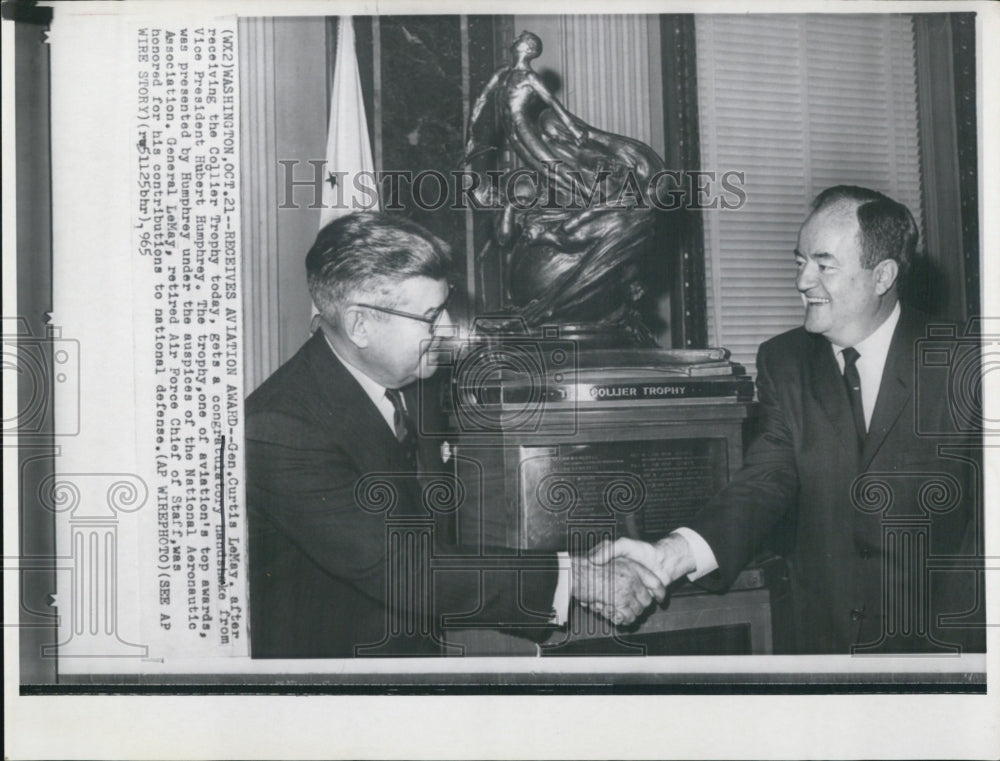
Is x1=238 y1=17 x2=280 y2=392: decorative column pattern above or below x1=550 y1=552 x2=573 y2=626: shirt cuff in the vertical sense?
above

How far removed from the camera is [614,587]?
10.6 ft

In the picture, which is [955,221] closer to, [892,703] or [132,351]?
[892,703]

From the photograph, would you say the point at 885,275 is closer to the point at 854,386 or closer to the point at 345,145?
the point at 854,386

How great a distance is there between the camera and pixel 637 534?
127 inches

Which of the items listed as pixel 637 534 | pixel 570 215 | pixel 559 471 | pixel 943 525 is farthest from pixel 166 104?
pixel 943 525

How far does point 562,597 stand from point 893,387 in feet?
4.21

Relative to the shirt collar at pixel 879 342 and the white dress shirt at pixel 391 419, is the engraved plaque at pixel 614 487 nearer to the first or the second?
the white dress shirt at pixel 391 419

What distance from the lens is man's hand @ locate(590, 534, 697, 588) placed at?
10.6ft

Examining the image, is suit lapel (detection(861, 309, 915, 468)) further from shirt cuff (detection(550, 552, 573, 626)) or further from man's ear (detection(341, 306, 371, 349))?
man's ear (detection(341, 306, 371, 349))

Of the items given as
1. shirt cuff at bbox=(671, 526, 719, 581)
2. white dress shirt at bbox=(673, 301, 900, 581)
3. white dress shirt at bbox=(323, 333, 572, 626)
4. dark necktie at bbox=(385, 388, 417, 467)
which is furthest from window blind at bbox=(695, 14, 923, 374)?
dark necktie at bbox=(385, 388, 417, 467)

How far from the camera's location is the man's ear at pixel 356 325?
10.6ft

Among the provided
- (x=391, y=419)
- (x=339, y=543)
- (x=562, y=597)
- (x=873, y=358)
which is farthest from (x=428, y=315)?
(x=873, y=358)

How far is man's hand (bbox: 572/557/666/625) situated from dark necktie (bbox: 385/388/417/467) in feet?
2.09

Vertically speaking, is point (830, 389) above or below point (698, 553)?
above
